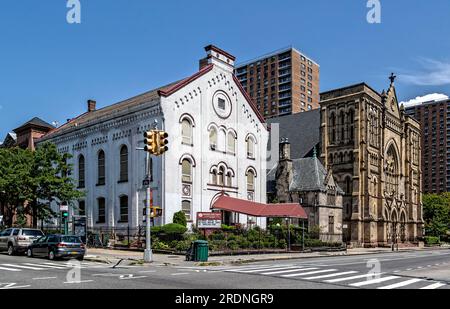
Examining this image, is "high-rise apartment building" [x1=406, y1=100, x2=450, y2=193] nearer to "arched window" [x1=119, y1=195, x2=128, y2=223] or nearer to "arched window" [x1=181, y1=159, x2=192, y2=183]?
"arched window" [x1=181, y1=159, x2=192, y2=183]

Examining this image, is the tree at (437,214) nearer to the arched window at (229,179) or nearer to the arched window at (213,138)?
the arched window at (229,179)

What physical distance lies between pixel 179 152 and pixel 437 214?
273 ft

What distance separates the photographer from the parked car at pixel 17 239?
30703mm

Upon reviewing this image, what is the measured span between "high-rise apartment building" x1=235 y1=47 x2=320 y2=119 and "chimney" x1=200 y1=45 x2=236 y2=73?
89.0m

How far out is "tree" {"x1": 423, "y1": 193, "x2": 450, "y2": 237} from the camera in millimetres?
95938

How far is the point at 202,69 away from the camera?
44438mm

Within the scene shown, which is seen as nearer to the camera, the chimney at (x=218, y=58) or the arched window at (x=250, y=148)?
the chimney at (x=218, y=58)

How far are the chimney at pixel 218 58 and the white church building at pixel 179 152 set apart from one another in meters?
0.09

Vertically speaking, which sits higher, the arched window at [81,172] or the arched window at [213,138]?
the arched window at [213,138]

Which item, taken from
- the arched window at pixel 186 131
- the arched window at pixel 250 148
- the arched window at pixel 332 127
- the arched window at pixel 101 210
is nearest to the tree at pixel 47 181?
the arched window at pixel 101 210

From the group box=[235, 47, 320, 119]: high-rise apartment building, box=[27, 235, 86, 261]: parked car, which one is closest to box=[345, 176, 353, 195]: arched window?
box=[27, 235, 86, 261]: parked car

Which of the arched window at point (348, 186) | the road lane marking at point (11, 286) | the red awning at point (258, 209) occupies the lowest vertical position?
the road lane marking at point (11, 286)

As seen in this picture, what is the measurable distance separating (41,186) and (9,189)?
2537mm
